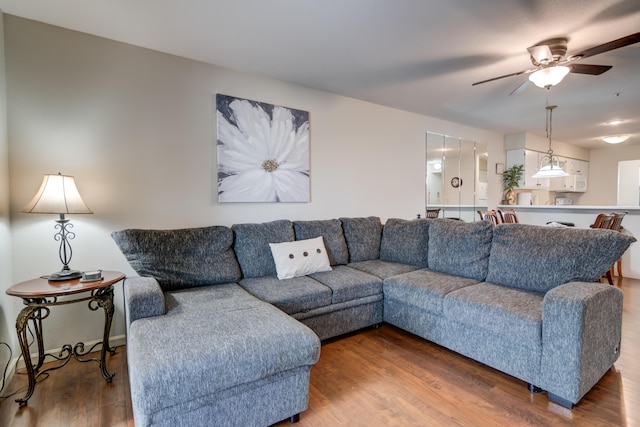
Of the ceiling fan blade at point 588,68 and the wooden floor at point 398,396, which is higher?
the ceiling fan blade at point 588,68

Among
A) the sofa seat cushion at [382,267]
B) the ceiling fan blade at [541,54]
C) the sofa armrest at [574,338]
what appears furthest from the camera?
the sofa seat cushion at [382,267]

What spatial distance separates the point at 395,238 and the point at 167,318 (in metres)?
2.29

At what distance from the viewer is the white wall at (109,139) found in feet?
6.77

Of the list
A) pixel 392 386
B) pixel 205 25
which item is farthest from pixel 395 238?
pixel 205 25

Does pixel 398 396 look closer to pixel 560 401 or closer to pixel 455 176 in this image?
pixel 560 401

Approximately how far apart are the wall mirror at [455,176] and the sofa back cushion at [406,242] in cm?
161

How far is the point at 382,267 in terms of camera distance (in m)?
2.91

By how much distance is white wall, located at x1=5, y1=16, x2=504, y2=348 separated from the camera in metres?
2.06

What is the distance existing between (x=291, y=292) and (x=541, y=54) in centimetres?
270

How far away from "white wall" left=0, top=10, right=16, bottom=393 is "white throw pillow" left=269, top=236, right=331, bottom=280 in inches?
68.9

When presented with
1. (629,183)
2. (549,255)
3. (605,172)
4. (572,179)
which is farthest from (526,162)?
(549,255)

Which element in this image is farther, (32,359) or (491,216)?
(491,216)

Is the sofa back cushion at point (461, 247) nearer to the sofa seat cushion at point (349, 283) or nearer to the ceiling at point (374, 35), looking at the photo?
the sofa seat cushion at point (349, 283)

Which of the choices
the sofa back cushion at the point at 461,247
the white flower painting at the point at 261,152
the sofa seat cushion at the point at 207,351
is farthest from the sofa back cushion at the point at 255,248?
the sofa back cushion at the point at 461,247
